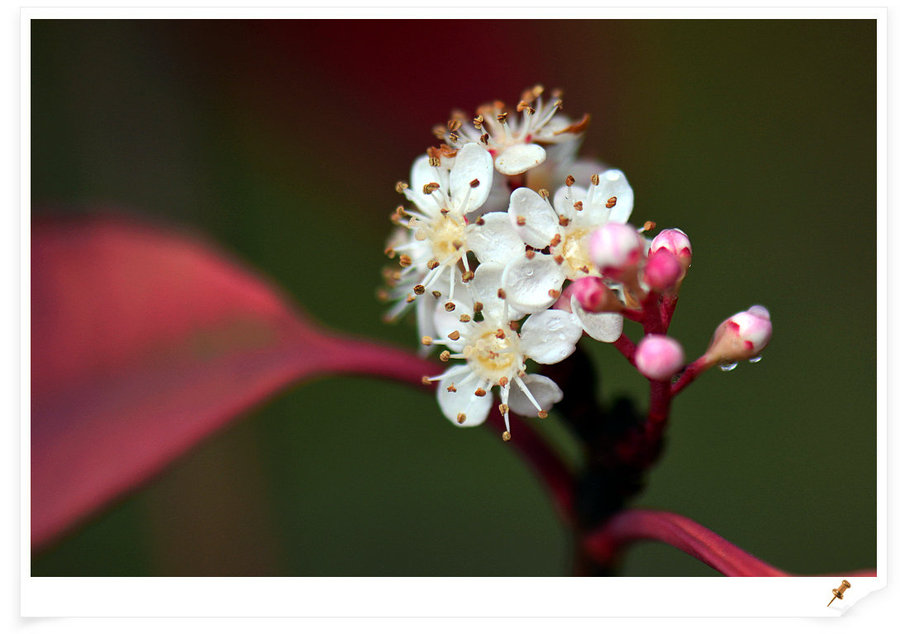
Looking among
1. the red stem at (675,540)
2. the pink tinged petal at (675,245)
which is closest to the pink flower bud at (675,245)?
the pink tinged petal at (675,245)

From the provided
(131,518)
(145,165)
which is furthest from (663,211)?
(131,518)

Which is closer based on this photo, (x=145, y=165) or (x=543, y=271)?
(x=543, y=271)

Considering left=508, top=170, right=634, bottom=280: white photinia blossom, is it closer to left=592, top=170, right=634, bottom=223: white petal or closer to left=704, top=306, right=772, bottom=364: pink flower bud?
left=592, top=170, right=634, bottom=223: white petal

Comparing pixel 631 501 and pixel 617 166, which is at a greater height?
pixel 617 166

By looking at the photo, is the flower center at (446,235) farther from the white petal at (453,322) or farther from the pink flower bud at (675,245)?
the pink flower bud at (675,245)

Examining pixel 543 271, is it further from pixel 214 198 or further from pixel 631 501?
pixel 214 198

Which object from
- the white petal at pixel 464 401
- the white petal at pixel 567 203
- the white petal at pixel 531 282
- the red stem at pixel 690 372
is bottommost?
the white petal at pixel 464 401

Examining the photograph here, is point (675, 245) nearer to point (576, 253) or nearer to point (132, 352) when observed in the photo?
point (576, 253)
